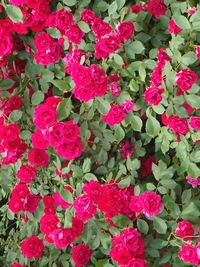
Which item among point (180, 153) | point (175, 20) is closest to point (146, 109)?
point (180, 153)

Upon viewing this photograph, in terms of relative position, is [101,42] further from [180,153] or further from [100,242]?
[100,242]

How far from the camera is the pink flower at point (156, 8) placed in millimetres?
1768

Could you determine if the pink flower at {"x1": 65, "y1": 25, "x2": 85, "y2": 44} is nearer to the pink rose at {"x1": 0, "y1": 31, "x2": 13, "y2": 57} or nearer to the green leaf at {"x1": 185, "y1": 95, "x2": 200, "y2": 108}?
the pink rose at {"x1": 0, "y1": 31, "x2": 13, "y2": 57}

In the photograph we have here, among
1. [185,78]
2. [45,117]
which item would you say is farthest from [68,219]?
[185,78]

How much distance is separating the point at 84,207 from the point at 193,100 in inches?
20.9

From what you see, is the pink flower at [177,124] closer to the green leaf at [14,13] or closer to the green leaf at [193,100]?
the green leaf at [193,100]

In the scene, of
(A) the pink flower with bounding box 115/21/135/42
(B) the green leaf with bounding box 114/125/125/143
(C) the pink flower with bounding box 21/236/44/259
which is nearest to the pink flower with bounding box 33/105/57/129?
(B) the green leaf with bounding box 114/125/125/143

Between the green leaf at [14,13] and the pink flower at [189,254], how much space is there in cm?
97

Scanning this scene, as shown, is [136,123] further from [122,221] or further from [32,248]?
[32,248]

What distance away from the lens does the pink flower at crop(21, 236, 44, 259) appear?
6.49 feet

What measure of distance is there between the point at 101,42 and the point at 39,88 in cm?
37

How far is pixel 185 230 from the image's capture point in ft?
5.58

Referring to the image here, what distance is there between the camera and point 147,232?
73.0 inches

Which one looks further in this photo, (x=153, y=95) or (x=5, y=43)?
(x=5, y=43)
